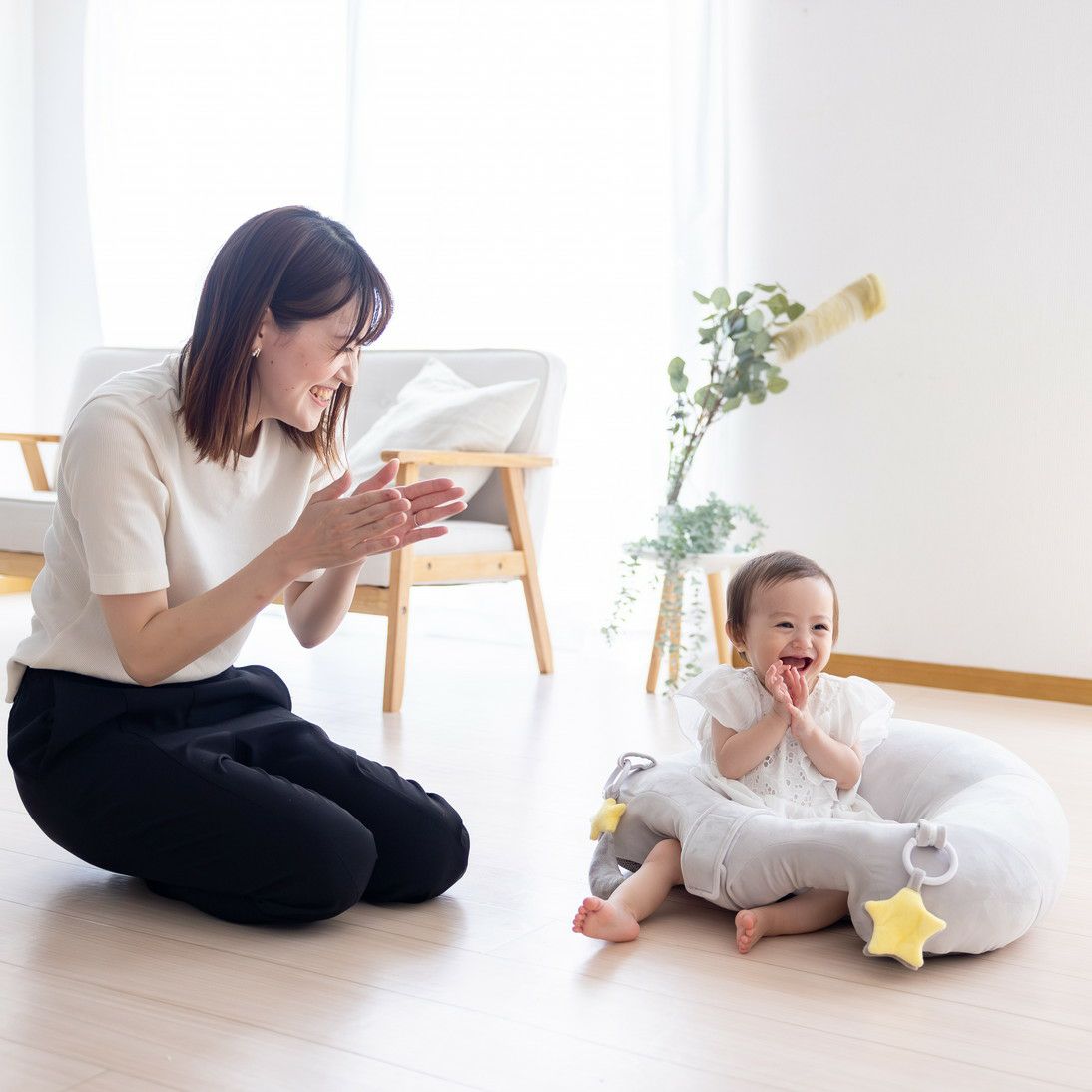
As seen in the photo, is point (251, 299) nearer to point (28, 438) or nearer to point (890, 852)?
point (890, 852)

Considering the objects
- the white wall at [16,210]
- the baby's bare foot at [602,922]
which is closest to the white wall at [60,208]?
the white wall at [16,210]

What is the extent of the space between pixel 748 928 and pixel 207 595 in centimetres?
77

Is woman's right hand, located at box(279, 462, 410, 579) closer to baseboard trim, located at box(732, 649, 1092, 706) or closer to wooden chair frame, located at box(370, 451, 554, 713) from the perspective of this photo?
wooden chair frame, located at box(370, 451, 554, 713)

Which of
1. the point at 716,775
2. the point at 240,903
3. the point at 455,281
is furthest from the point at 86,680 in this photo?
the point at 455,281

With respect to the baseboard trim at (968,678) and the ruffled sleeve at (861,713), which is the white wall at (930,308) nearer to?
the baseboard trim at (968,678)

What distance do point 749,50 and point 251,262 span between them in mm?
2873

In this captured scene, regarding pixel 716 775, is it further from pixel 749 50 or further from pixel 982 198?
pixel 749 50

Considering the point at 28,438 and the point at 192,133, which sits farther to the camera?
the point at 192,133

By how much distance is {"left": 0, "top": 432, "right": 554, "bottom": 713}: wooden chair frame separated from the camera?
300 centimetres

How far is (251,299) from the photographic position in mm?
1545

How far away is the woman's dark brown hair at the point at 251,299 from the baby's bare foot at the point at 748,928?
860 millimetres

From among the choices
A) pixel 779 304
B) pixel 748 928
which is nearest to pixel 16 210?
pixel 779 304

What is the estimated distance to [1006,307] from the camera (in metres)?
3.64

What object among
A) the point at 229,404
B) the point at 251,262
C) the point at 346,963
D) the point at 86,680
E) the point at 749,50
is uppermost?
the point at 749,50
